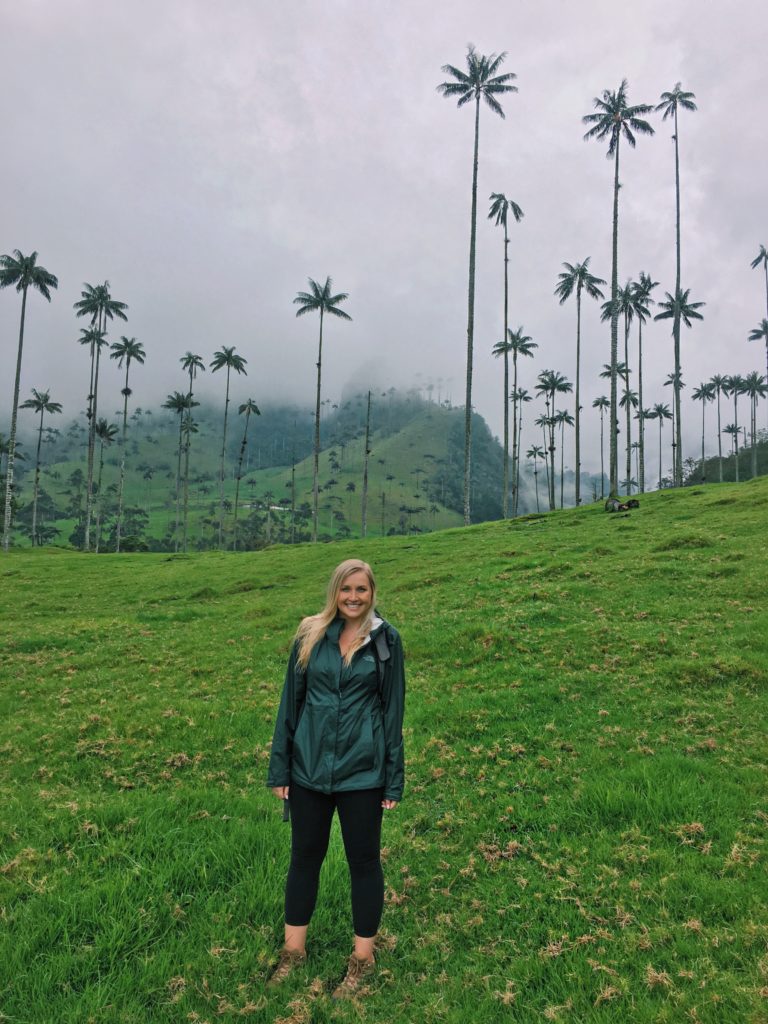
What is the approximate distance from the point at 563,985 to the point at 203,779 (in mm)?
5648

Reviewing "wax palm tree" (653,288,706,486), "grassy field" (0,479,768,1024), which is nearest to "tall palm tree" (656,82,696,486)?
"wax palm tree" (653,288,706,486)

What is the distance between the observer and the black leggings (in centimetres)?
449

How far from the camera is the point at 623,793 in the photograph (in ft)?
21.8

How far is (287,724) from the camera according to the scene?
4.80 meters

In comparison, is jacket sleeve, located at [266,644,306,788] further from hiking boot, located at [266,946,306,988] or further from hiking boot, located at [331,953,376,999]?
hiking boot, located at [331,953,376,999]

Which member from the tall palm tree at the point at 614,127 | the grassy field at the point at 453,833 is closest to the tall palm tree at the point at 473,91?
the tall palm tree at the point at 614,127

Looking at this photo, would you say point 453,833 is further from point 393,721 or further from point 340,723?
point 340,723

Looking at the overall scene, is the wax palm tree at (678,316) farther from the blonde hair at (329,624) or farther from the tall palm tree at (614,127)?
the blonde hair at (329,624)

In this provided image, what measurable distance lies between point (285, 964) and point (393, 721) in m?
2.20

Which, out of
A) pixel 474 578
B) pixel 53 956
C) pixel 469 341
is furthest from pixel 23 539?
pixel 53 956

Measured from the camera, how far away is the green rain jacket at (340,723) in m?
4.51

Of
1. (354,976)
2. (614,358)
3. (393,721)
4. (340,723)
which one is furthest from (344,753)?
(614,358)

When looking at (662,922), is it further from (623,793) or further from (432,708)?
(432,708)

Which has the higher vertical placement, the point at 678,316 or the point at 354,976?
the point at 678,316
